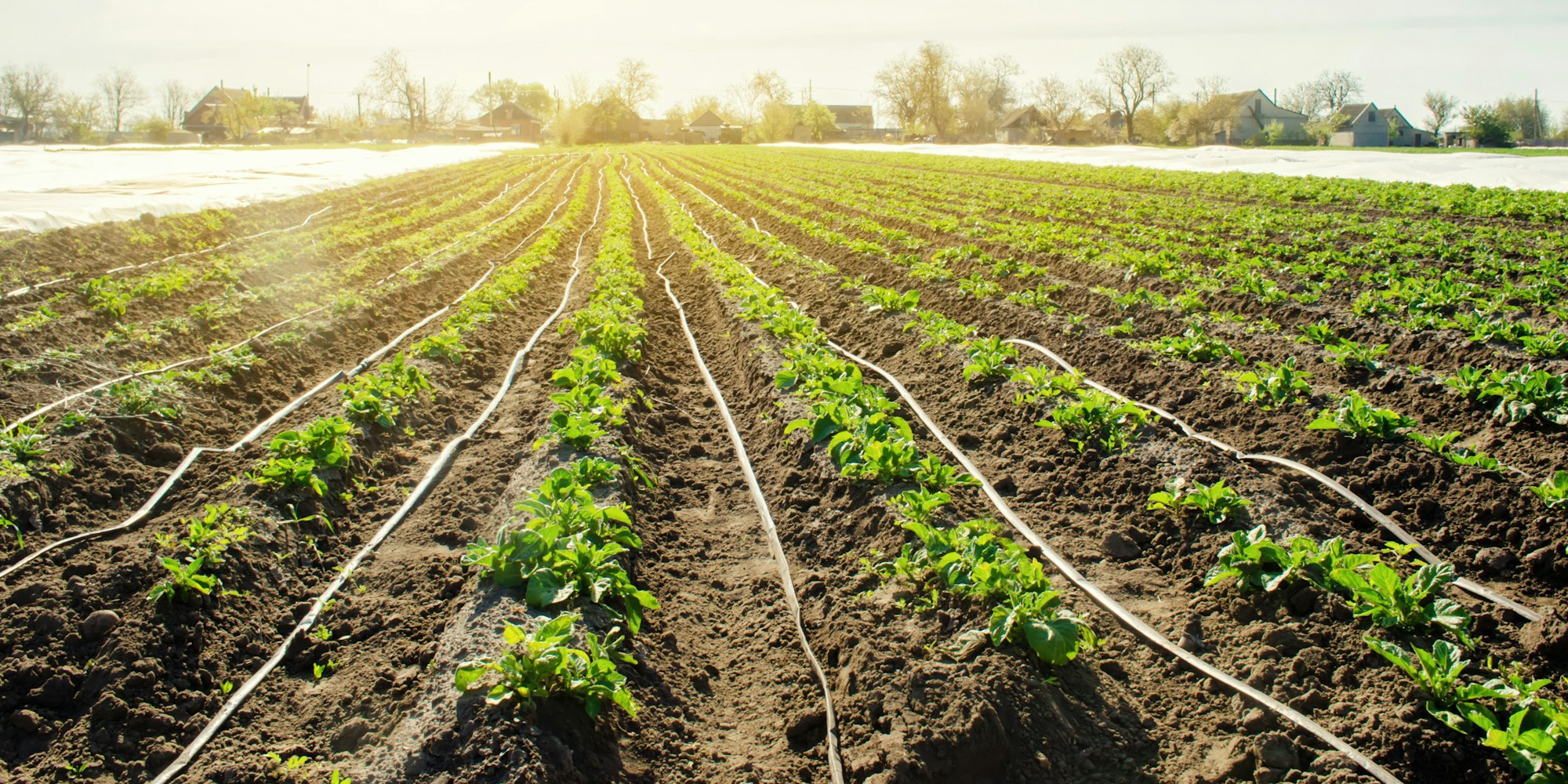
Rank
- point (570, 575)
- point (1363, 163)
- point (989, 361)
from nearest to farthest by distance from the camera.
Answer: point (570, 575) < point (989, 361) < point (1363, 163)

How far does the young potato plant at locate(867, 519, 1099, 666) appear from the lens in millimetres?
3371

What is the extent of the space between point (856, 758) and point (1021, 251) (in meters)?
10.7

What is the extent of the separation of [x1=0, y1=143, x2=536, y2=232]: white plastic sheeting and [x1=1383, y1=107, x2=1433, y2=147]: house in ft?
256

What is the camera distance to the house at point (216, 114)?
262ft

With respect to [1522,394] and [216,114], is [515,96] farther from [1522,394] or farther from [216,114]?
[1522,394]

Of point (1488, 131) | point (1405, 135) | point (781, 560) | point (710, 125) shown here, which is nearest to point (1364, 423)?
point (781, 560)

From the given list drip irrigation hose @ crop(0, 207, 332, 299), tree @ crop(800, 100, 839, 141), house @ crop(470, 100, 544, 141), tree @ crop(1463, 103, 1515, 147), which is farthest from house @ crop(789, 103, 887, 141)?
drip irrigation hose @ crop(0, 207, 332, 299)

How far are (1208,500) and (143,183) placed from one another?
68.5ft

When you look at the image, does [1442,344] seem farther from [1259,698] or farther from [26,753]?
[26,753]

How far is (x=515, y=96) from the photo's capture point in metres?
116

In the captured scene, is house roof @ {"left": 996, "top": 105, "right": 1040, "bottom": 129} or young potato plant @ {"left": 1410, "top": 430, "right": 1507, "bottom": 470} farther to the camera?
house roof @ {"left": 996, "top": 105, "right": 1040, "bottom": 129}

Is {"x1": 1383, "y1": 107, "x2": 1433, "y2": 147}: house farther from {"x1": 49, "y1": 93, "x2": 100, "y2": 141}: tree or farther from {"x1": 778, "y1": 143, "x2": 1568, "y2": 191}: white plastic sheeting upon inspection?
{"x1": 49, "y1": 93, "x2": 100, "y2": 141}: tree

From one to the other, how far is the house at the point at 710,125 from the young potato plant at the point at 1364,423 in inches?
3653

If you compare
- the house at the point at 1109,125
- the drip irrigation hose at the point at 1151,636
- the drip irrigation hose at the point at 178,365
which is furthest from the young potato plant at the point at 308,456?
the house at the point at 1109,125
